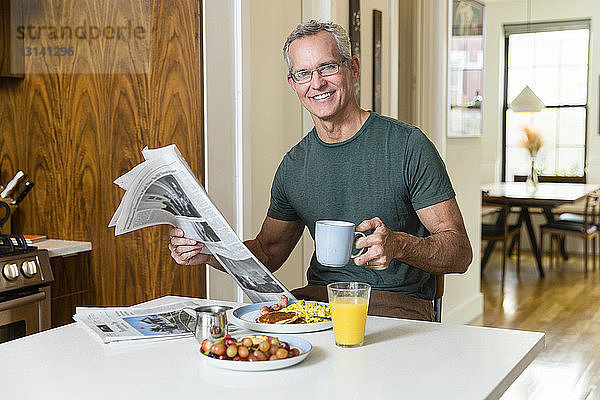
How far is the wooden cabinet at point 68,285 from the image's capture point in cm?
267

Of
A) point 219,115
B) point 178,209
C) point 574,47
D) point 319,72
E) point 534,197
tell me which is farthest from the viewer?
point 574,47

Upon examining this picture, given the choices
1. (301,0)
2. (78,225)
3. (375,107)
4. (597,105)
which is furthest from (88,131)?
(597,105)

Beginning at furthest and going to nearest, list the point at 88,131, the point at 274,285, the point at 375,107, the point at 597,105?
the point at 597,105, the point at 375,107, the point at 88,131, the point at 274,285

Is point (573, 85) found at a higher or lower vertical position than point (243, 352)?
higher

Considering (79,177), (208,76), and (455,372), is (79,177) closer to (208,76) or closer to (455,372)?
(208,76)

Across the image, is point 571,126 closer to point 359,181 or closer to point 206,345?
point 359,181

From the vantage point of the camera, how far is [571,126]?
27.4ft

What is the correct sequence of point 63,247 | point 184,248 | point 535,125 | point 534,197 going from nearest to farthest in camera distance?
1. point 184,248
2. point 63,247
3. point 534,197
4. point 535,125

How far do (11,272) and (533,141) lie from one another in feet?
23.1

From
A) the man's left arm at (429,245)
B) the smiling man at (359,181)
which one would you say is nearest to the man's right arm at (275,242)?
the smiling man at (359,181)

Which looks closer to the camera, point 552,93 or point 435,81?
point 435,81

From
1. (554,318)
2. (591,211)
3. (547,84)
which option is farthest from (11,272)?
(547,84)

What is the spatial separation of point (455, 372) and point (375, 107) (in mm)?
2628

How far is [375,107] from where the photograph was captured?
377 cm
